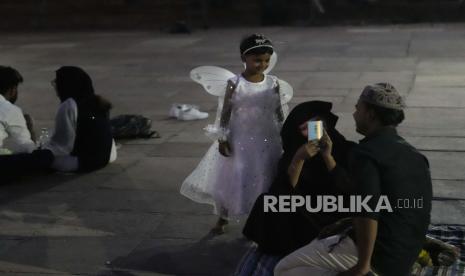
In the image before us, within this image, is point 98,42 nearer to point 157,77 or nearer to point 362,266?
point 157,77

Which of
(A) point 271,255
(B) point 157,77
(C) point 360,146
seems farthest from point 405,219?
(B) point 157,77

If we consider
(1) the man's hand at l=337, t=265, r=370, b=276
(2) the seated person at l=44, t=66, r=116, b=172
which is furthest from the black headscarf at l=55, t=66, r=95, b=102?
(1) the man's hand at l=337, t=265, r=370, b=276

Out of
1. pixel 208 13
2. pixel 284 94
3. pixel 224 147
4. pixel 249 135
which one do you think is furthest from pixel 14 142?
pixel 208 13

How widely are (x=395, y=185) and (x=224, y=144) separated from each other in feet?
6.55

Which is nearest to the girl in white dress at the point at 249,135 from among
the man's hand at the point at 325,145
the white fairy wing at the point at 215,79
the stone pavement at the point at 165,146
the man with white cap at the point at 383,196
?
the white fairy wing at the point at 215,79

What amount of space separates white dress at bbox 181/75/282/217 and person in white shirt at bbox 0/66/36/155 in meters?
2.75

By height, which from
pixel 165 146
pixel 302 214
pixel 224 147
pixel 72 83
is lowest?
pixel 165 146

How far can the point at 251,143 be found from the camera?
211 inches

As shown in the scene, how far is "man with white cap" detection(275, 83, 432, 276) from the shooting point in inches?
139

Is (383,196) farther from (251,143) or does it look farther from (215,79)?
(215,79)

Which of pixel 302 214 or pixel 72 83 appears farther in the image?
pixel 72 83

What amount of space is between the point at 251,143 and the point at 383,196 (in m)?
1.90

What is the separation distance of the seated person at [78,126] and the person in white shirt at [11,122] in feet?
0.76

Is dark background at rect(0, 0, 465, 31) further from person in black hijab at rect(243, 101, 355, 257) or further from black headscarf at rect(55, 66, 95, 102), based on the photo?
person in black hijab at rect(243, 101, 355, 257)
